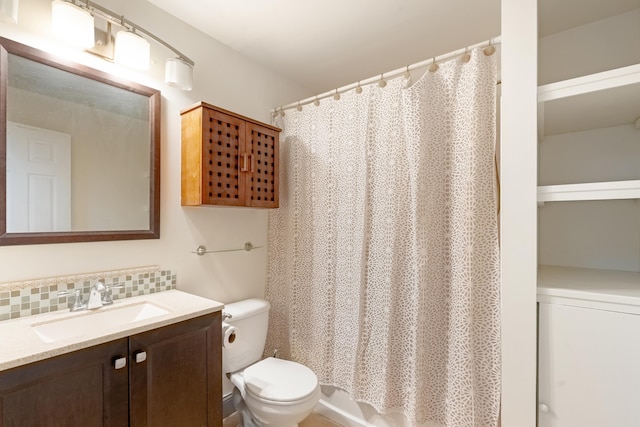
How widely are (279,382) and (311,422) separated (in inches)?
22.9

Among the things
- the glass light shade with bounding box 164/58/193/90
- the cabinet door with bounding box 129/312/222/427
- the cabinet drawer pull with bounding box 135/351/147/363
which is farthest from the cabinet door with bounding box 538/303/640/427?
the glass light shade with bounding box 164/58/193/90

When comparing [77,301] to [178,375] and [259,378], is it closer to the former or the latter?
[178,375]

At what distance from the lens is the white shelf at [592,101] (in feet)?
3.20

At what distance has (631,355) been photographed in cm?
94

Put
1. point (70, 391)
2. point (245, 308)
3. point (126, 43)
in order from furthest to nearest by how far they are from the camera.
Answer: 1. point (245, 308)
2. point (126, 43)
3. point (70, 391)

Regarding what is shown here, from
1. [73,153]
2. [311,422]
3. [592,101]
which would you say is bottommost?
[311,422]

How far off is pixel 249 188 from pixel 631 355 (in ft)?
5.98

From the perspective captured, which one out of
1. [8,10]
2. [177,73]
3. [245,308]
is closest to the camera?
[8,10]

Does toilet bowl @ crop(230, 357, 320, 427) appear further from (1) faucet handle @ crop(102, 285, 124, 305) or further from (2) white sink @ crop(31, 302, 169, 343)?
(1) faucet handle @ crop(102, 285, 124, 305)

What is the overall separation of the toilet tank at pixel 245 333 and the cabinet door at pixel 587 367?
4.75 ft

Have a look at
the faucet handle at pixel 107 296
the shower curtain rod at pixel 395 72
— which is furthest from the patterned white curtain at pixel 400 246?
the faucet handle at pixel 107 296

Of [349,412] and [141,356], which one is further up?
[141,356]

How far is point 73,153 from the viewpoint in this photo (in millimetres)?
1314

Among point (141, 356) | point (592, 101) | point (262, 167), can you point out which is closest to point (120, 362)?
point (141, 356)
